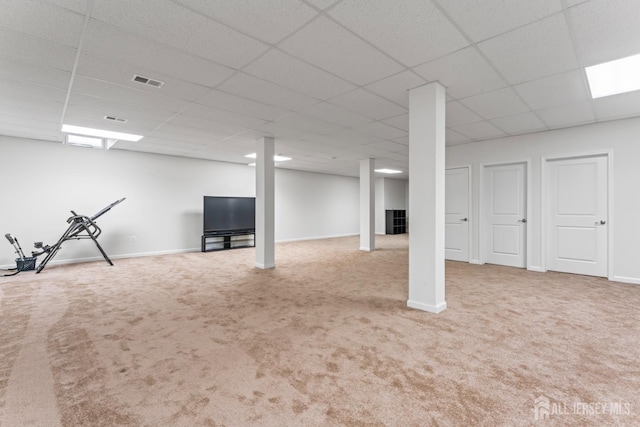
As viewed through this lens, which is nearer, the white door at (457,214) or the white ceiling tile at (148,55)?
the white ceiling tile at (148,55)

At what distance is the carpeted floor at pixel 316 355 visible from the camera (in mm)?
1661

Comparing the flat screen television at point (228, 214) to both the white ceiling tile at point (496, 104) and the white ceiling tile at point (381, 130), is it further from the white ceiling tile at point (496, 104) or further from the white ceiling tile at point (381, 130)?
the white ceiling tile at point (496, 104)

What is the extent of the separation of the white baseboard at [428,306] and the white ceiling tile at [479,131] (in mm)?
3085

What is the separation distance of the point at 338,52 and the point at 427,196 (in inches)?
67.6

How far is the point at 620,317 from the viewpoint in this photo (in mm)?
3055

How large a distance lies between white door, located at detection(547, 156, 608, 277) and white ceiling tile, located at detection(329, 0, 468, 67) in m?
4.11

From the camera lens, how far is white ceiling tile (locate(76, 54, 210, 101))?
108 inches

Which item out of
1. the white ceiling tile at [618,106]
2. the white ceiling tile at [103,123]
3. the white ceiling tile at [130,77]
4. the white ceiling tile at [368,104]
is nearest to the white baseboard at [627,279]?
the white ceiling tile at [618,106]

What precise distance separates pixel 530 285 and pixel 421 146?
291 cm

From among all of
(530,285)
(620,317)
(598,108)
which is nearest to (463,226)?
(530,285)

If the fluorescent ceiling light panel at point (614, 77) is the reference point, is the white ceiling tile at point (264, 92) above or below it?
below

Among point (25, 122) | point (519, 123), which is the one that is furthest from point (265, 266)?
point (519, 123)

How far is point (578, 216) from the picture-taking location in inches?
196

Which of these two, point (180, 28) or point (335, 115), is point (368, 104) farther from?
point (180, 28)
